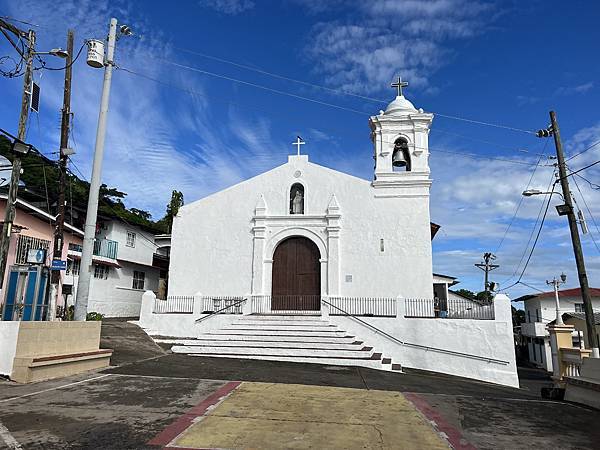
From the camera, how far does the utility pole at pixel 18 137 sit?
34.6 ft

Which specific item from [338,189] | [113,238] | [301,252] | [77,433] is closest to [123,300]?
[113,238]

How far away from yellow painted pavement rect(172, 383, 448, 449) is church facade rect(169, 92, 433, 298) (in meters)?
9.81

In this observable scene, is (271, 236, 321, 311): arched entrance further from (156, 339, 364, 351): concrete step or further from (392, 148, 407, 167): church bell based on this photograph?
(392, 148, 407, 167): church bell

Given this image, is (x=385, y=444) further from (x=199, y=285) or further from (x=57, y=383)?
(x=199, y=285)

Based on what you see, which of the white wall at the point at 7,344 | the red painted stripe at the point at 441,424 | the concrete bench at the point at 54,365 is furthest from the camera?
the white wall at the point at 7,344

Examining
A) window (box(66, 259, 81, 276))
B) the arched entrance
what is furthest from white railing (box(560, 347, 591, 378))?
window (box(66, 259, 81, 276))

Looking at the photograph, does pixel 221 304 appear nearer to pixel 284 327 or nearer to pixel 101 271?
pixel 284 327

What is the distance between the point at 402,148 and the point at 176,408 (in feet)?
49.2

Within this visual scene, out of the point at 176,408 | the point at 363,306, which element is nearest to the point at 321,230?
the point at 363,306

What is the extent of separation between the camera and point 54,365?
8414 millimetres

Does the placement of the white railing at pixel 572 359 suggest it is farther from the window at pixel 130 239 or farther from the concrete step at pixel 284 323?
the window at pixel 130 239

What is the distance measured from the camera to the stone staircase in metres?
13.2

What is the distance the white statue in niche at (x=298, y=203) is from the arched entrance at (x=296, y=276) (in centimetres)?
117

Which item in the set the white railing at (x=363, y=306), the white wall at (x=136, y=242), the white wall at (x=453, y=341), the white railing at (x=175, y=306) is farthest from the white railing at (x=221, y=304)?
the white wall at (x=136, y=242)
